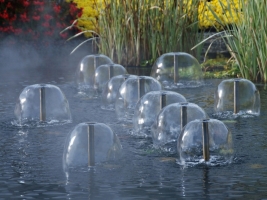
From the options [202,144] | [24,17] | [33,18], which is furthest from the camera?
[33,18]

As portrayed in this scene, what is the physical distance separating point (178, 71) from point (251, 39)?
107cm

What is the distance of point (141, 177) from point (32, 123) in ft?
8.32

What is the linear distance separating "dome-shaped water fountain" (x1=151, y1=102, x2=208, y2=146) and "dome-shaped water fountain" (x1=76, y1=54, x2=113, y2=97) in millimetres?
3784

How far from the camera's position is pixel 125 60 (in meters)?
13.3

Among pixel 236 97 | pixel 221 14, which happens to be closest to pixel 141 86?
pixel 236 97

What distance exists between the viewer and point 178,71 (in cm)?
1091

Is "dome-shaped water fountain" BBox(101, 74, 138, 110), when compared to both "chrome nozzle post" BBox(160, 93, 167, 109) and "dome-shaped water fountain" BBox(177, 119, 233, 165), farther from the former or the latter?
"dome-shaped water fountain" BBox(177, 119, 233, 165)

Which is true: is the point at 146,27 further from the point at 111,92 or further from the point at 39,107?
the point at 39,107

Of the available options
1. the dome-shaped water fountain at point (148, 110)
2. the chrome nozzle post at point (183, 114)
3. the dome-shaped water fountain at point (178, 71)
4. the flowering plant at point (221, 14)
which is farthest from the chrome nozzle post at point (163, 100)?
the dome-shaped water fountain at point (178, 71)

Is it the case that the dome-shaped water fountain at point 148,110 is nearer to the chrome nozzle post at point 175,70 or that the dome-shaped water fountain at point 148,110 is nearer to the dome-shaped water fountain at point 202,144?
the dome-shaped water fountain at point 202,144

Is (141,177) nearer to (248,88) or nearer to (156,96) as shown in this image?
(156,96)

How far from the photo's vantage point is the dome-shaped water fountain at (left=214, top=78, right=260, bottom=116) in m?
8.53

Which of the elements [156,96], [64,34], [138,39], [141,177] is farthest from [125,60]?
[141,177]

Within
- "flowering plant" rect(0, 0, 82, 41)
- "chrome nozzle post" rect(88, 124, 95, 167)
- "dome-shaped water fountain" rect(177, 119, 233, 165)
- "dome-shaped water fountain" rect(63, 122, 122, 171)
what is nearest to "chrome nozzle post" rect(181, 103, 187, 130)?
"dome-shaped water fountain" rect(177, 119, 233, 165)
